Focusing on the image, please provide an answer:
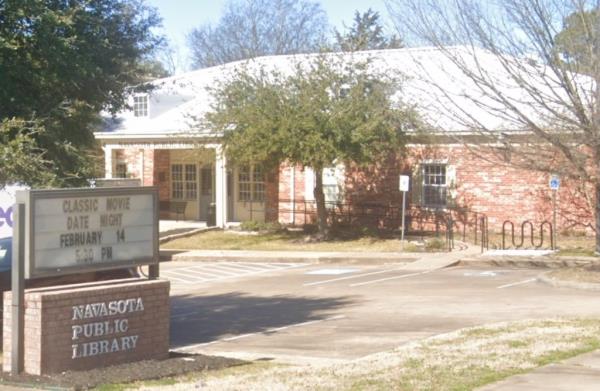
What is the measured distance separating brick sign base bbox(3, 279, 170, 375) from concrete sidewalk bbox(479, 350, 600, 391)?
458 cm

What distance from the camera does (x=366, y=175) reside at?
120 feet

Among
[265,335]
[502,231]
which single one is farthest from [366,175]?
[265,335]

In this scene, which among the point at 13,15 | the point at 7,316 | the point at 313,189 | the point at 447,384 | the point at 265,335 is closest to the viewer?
the point at 447,384

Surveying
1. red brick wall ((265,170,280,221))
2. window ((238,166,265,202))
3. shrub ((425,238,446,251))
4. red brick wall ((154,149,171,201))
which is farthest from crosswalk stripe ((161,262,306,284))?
red brick wall ((154,149,171,201))

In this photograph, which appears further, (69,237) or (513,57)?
(513,57)

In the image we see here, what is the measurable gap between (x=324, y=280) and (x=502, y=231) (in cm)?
974

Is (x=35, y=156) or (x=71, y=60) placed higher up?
(x=71, y=60)

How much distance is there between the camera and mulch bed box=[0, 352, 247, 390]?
10922mm

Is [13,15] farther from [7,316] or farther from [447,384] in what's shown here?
[447,384]

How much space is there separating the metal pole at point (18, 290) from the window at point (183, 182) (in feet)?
103

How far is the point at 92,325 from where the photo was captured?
1170cm

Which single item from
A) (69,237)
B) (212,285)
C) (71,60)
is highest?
(71,60)

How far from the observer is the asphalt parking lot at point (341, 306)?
1498 centimetres

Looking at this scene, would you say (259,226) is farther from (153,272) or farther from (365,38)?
(153,272)
